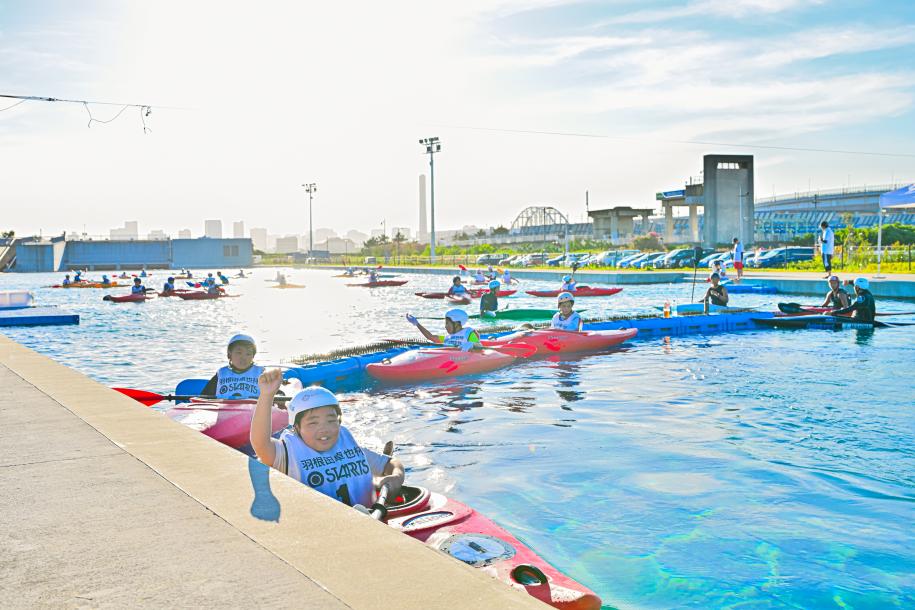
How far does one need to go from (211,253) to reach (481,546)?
4295 inches

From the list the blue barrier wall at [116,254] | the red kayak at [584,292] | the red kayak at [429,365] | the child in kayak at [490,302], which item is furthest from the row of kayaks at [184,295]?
the blue barrier wall at [116,254]

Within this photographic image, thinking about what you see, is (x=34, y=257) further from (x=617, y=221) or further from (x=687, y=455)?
(x=687, y=455)

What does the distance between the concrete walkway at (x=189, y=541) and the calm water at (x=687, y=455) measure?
2612 mm

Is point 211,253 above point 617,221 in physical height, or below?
below

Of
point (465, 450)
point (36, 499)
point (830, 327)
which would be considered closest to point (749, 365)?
point (830, 327)

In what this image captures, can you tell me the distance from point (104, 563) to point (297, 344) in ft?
55.8

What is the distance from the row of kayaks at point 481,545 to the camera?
409 cm

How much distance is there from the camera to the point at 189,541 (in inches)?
145

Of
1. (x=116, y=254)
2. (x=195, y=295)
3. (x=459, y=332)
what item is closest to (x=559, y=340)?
(x=459, y=332)

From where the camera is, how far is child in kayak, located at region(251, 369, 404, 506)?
211 inches

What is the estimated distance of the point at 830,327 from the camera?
1966 cm

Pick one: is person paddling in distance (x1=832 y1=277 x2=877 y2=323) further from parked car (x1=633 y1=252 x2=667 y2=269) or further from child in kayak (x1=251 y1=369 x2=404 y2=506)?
parked car (x1=633 y1=252 x2=667 y2=269)

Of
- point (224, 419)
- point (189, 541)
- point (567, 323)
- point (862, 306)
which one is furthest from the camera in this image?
point (862, 306)

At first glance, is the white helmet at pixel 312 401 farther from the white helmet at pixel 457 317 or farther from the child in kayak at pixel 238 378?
the white helmet at pixel 457 317
